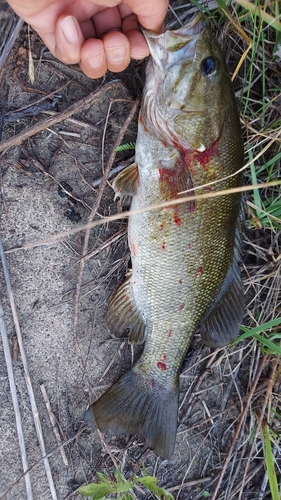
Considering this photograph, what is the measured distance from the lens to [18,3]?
183 centimetres

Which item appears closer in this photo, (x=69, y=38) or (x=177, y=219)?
(x=69, y=38)

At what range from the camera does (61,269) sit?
2541 millimetres

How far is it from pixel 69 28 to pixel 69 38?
0.04 metres

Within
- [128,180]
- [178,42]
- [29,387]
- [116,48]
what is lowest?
[29,387]

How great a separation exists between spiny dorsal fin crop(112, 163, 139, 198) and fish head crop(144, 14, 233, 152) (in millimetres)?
251

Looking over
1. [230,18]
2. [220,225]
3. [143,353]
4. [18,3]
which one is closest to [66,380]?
[143,353]

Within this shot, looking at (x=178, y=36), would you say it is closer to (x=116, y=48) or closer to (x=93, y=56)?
(x=116, y=48)

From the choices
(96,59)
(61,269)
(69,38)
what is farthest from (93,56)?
(61,269)

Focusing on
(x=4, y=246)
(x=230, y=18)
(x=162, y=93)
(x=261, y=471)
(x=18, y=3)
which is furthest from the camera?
(x=261, y=471)

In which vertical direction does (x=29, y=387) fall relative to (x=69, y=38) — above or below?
below

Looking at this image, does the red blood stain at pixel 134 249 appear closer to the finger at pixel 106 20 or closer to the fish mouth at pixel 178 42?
the fish mouth at pixel 178 42

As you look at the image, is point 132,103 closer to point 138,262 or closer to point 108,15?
point 108,15

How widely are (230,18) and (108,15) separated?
0.62 metres

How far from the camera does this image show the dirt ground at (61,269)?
7.89 ft
